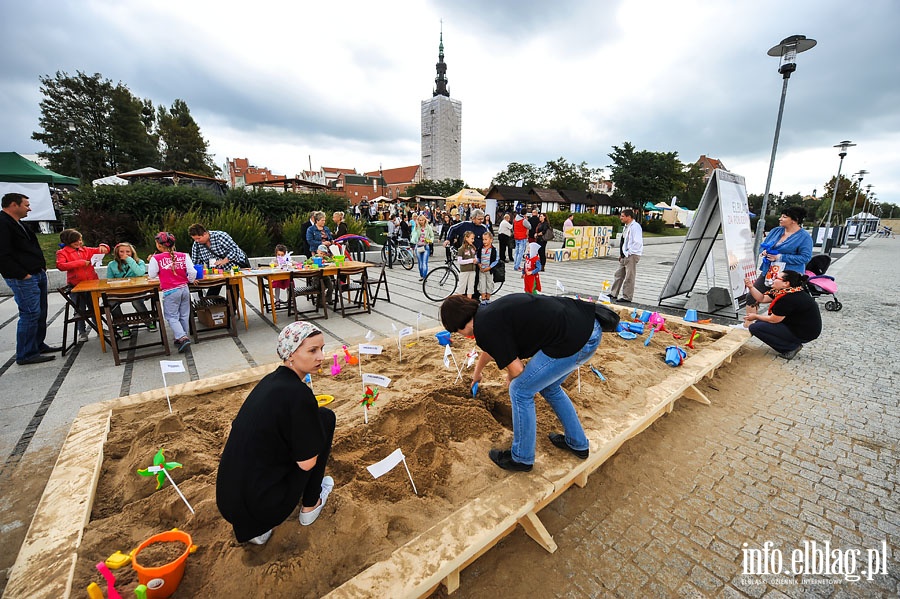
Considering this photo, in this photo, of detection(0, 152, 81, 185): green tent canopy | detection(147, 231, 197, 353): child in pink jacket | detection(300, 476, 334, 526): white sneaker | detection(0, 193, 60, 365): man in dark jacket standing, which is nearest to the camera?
detection(300, 476, 334, 526): white sneaker

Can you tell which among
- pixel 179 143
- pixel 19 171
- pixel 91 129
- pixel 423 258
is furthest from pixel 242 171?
pixel 423 258

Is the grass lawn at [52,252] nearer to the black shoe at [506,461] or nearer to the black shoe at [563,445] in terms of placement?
the black shoe at [506,461]

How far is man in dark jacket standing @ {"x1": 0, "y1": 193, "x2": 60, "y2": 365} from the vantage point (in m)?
3.93

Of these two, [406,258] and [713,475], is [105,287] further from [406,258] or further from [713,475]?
[406,258]

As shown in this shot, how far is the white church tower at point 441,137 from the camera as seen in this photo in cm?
7738

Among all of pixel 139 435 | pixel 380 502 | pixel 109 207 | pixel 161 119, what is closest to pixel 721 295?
pixel 380 502

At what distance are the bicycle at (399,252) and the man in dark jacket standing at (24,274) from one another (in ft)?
26.5

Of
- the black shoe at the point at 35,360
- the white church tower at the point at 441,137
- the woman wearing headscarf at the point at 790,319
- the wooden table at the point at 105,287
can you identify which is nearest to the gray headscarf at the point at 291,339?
the wooden table at the point at 105,287

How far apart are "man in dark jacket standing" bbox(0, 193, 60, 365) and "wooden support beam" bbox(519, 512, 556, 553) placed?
5.50 meters

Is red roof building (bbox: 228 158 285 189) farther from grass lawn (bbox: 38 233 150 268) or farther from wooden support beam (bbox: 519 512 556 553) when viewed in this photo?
wooden support beam (bbox: 519 512 556 553)

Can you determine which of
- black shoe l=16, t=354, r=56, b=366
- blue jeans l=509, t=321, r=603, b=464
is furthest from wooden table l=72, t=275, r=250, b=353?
blue jeans l=509, t=321, r=603, b=464

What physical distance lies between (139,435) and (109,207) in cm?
1119

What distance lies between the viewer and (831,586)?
5.90ft

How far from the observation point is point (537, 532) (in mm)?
2004
